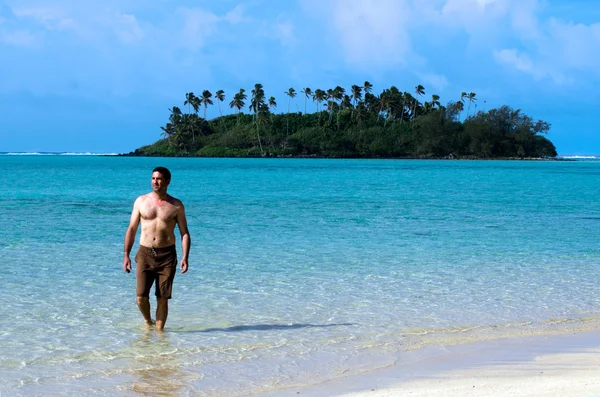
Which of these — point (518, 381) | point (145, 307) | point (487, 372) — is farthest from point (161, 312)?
point (518, 381)

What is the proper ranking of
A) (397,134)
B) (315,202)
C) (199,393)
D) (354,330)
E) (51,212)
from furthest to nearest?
1. (397,134)
2. (315,202)
3. (51,212)
4. (354,330)
5. (199,393)

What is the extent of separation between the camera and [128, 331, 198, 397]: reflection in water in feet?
21.6

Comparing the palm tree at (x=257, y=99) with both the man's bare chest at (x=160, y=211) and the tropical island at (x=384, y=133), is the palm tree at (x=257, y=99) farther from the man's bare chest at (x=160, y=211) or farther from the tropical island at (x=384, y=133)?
the man's bare chest at (x=160, y=211)

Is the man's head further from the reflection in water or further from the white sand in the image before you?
the white sand

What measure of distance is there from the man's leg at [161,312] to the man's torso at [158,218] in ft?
2.55

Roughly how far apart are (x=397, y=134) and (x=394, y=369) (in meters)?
185

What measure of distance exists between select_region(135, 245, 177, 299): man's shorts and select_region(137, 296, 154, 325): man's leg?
12cm

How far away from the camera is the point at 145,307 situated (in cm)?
859

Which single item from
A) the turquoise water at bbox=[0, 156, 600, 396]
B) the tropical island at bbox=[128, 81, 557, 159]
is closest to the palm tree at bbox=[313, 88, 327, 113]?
the tropical island at bbox=[128, 81, 557, 159]

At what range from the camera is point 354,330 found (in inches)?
353

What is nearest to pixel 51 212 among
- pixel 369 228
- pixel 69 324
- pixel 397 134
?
pixel 369 228

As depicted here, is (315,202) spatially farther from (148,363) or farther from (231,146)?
(231,146)

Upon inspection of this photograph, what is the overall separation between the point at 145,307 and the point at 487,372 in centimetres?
392

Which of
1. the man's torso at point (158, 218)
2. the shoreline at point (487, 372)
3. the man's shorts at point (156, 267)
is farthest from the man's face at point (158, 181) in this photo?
the shoreline at point (487, 372)
